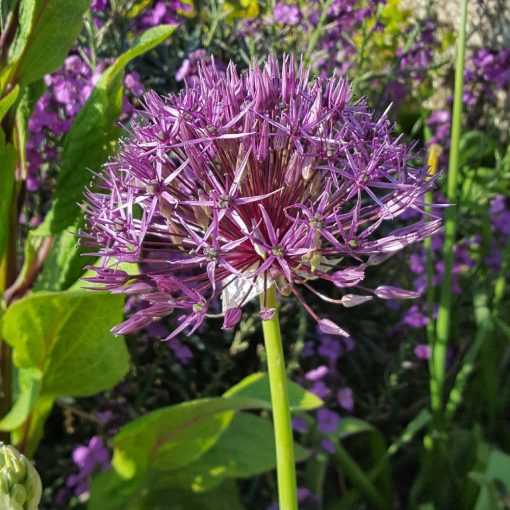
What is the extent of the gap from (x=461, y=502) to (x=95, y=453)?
0.92 m

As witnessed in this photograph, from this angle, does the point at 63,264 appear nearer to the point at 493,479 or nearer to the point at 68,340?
the point at 68,340

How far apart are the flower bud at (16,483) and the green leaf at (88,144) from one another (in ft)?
2.00

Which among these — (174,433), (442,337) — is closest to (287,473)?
(174,433)

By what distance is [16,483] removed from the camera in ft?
2.37

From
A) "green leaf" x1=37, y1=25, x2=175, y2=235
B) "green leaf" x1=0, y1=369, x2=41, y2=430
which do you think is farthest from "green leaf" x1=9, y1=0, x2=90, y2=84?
"green leaf" x1=0, y1=369, x2=41, y2=430

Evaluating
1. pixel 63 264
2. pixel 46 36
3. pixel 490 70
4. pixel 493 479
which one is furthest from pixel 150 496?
pixel 490 70

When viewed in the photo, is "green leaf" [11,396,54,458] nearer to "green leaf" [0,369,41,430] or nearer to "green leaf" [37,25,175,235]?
"green leaf" [0,369,41,430]

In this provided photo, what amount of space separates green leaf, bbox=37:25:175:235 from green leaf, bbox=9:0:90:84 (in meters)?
0.09

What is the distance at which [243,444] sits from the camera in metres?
1.56

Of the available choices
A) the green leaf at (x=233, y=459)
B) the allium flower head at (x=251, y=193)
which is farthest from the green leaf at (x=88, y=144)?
the green leaf at (x=233, y=459)

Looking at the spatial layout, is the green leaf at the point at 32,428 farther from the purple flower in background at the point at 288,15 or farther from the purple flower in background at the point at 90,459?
the purple flower in background at the point at 288,15

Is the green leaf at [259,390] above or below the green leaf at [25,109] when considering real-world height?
below

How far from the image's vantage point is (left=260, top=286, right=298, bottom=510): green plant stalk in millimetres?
786

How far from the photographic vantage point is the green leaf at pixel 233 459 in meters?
1.50
